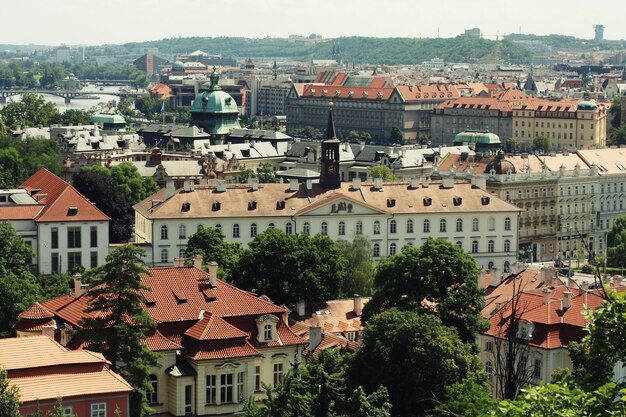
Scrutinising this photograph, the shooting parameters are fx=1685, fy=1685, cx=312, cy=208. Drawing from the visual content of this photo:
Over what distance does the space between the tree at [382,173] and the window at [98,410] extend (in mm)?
89301

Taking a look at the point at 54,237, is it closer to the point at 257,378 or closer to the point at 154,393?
the point at 257,378

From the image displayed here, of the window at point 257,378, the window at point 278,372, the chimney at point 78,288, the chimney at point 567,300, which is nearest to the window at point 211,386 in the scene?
the window at point 257,378

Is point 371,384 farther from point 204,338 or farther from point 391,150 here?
point 391,150

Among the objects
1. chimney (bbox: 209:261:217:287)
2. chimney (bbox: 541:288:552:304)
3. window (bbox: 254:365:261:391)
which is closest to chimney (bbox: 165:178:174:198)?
chimney (bbox: 541:288:552:304)

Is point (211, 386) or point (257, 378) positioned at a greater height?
point (211, 386)

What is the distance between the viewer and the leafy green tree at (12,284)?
60594 millimetres

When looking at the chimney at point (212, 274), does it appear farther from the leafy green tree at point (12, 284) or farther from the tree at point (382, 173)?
the tree at point (382, 173)

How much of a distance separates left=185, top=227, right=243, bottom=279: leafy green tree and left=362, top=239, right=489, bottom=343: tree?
18422mm

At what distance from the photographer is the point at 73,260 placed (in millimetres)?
90812

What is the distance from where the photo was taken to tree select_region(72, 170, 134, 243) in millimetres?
105688

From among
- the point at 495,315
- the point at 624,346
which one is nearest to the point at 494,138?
the point at 495,315

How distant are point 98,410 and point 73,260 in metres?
44.8

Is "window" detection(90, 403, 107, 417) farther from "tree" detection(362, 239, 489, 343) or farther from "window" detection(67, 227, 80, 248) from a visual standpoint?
"window" detection(67, 227, 80, 248)

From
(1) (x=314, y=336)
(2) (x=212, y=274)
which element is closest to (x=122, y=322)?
(2) (x=212, y=274)
